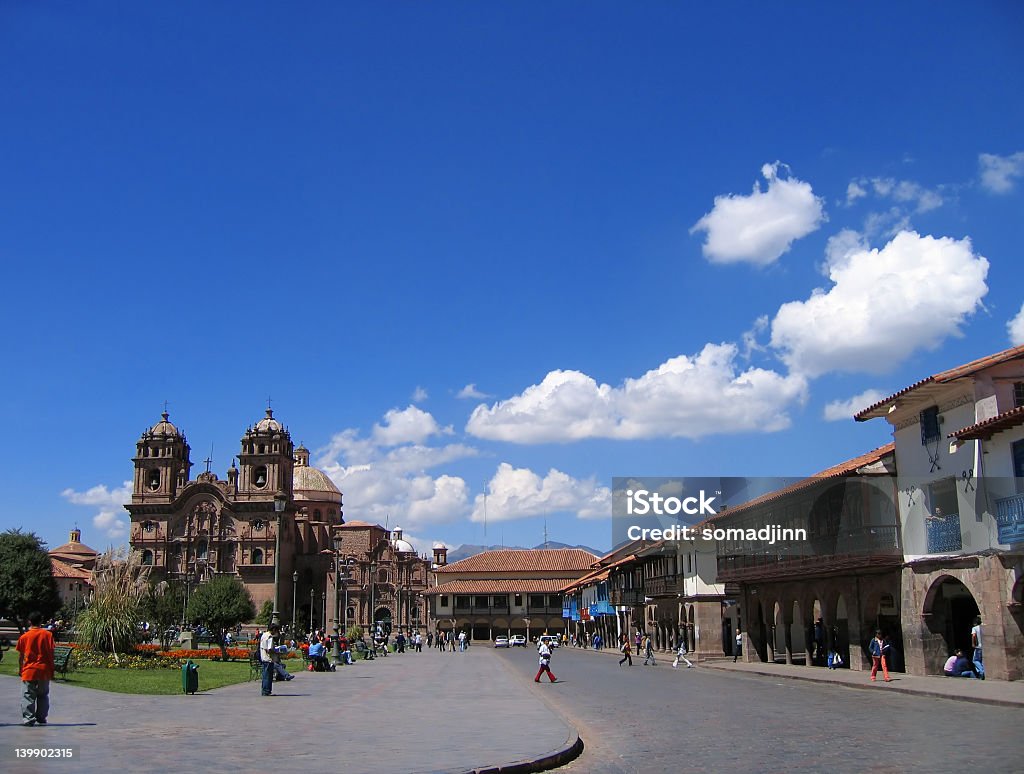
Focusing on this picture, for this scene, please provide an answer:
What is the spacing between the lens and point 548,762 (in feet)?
36.3

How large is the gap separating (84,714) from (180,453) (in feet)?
327

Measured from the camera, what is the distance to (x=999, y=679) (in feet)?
76.4

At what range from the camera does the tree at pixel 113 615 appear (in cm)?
2945

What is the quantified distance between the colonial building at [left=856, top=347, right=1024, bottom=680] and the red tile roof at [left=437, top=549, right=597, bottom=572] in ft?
259

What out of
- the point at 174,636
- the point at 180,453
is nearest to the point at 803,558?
the point at 174,636

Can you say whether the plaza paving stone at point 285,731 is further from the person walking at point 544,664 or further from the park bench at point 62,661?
the person walking at point 544,664

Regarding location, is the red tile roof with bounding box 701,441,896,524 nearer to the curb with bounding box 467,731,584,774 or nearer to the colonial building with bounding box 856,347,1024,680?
the colonial building with bounding box 856,347,1024,680

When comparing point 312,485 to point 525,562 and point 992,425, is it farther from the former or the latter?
point 992,425

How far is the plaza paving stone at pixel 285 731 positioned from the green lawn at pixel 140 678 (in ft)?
3.67

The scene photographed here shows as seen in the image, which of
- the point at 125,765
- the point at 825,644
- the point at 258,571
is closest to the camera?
the point at 125,765

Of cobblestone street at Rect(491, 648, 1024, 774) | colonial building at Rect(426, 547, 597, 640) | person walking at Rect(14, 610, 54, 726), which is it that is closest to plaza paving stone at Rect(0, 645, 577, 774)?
person walking at Rect(14, 610, 54, 726)

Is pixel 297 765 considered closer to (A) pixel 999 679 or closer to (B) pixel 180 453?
(A) pixel 999 679

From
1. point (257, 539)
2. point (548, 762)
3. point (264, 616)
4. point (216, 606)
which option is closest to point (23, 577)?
point (216, 606)

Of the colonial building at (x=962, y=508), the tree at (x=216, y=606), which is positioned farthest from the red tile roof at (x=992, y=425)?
the tree at (x=216, y=606)
